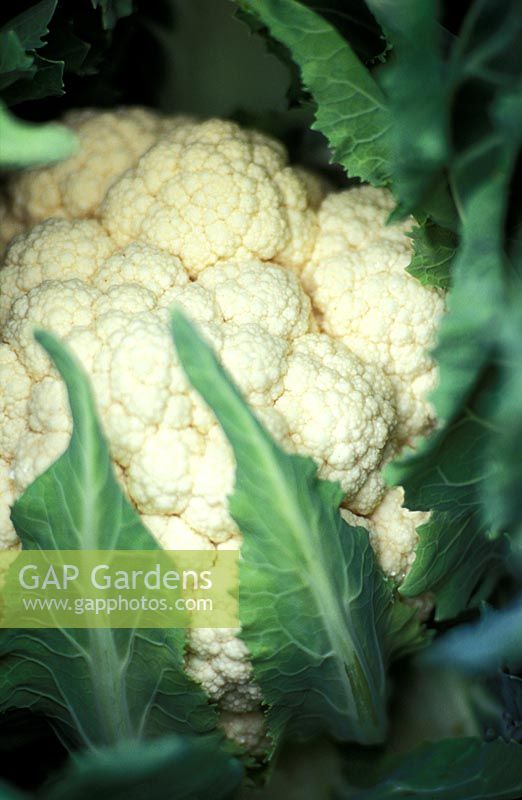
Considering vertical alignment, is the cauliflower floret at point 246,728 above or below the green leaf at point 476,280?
below

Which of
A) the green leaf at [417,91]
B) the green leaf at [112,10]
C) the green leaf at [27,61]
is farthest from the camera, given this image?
the green leaf at [112,10]

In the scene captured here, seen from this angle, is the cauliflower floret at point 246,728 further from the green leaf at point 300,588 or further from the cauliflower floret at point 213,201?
the cauliflower floret at point 213,201

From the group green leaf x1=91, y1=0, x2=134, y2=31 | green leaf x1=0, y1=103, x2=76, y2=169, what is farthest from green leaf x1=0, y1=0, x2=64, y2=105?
green leaf x1=0, y1=103, x2=76, y2=169

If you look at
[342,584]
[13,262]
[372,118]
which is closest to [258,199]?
[372,118]

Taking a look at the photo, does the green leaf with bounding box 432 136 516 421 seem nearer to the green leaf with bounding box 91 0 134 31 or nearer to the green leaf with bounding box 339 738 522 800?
the green leaf with bounding box 339 738 522 800

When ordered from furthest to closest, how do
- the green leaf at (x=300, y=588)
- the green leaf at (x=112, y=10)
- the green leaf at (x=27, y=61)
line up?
the green leaf at (x=112, y=10)
the green leaf at (x=27, y=61)
the green leaf at (x=300, y=588)

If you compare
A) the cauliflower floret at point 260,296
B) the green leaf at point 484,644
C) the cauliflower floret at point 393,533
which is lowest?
the green leaf at point 484,644

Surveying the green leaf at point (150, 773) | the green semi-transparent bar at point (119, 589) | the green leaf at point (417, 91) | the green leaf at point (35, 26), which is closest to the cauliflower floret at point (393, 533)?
the green semi-transparent bar at point (119, 589)
